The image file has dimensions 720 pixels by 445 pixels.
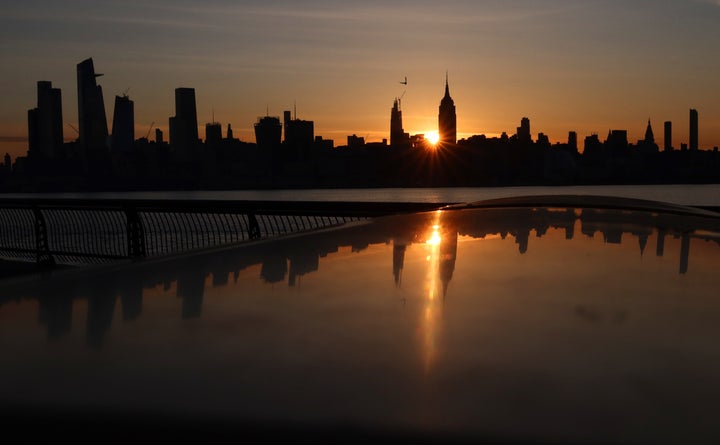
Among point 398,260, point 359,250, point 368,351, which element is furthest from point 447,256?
point 368,351

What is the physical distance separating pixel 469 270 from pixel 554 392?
108cm

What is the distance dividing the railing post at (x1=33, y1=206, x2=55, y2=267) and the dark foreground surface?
11436 millimetres

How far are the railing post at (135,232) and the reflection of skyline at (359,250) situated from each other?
26.0 ft

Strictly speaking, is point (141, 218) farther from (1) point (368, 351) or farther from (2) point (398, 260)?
(1) point (368, 351)

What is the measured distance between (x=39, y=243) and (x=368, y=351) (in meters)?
13.2

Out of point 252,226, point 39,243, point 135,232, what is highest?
point 252,226

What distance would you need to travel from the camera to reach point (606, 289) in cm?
166

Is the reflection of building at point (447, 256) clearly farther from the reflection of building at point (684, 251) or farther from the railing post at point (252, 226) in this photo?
the railing post at point (252, 226)

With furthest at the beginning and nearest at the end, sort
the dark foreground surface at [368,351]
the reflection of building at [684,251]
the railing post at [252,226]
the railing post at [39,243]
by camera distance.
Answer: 1. the railing post at [39,243]
2. the railing post at [252,226]
3. the reflection of building at [684,251]
4. the dark foreground surface at [368,351]

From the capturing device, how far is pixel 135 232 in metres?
10.7

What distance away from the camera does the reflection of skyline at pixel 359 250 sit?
146 centimetres

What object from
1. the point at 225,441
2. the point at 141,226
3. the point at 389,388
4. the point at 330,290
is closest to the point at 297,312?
the point at 330,290

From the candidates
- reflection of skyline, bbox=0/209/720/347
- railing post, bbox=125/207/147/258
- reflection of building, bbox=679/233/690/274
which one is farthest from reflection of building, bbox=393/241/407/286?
railing post, bbox=125/207/147/258

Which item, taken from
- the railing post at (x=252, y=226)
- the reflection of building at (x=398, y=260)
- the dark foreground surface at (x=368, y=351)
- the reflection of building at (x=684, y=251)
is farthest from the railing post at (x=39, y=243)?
the reflection of building at (x=684, y=251)
